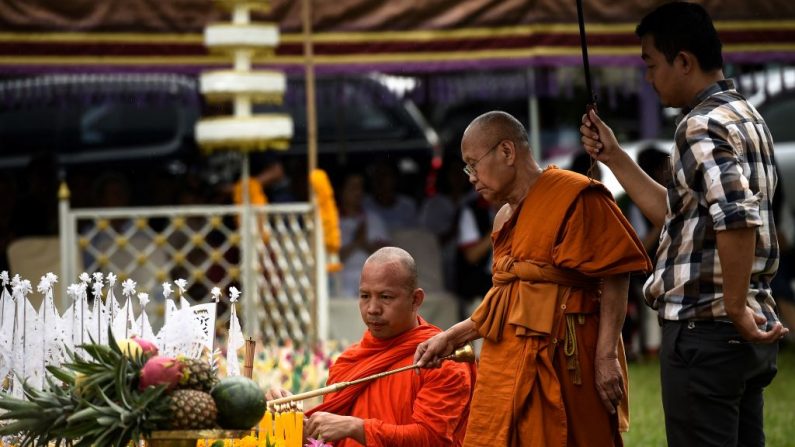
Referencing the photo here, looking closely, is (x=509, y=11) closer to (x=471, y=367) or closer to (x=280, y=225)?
(x=280, y=225)

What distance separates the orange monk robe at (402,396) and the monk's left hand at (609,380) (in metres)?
0.54

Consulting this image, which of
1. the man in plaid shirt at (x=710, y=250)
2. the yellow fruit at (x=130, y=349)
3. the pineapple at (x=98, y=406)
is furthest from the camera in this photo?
the man in plaid shirt at (x=710, y=250)

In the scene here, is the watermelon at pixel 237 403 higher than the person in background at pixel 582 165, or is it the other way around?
the person in background at pixel 582 165

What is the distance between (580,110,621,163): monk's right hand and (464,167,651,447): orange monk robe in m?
0.10

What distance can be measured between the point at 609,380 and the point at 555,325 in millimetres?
243

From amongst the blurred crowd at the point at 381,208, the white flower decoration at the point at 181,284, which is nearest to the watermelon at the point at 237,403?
the white flower decoration at the point at 181,284

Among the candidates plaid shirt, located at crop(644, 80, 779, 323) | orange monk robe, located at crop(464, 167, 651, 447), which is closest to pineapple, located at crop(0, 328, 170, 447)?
orange monk robe, located at crop(464, 167, 651, 447)

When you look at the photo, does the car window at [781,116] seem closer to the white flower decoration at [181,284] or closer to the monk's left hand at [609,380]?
the monk's left hand at [609,380]

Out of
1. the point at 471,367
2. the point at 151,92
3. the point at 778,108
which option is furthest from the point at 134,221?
the point at 778,108

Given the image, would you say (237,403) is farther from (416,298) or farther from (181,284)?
(416,298)

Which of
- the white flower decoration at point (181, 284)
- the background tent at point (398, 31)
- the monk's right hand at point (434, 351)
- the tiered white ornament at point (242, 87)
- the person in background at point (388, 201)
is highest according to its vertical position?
the background tent at point (398, 31)

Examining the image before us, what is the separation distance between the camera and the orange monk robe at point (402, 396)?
450cm

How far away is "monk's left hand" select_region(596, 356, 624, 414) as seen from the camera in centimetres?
431

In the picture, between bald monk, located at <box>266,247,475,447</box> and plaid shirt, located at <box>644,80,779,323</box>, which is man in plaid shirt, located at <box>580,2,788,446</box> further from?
bald monk, located at <box>266,247,475,447</box>
